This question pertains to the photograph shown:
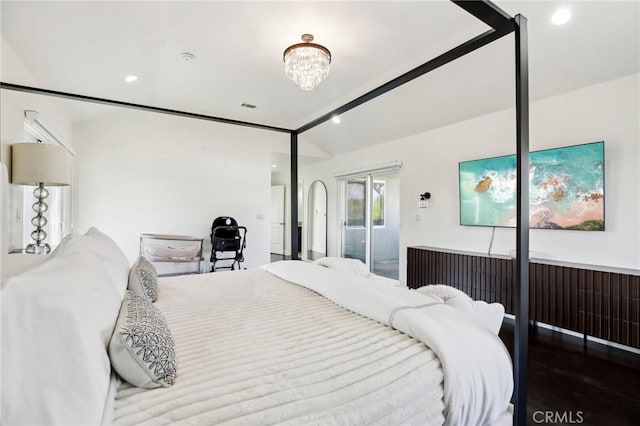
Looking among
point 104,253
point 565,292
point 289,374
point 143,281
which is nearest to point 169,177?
point 143,281

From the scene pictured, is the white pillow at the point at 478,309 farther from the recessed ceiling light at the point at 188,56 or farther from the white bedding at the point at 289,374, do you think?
the recessed ceiling light at the point at 188,56

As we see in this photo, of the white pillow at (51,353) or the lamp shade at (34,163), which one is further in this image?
the lamp shade at (34,163)

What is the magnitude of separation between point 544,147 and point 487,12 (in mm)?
2414

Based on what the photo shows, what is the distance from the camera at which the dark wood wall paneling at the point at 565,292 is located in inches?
97.7

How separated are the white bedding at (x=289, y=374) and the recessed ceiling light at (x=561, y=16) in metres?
2.61

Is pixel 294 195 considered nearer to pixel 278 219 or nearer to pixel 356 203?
pixel 356 203

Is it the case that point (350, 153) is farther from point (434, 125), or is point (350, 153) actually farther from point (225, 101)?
point (225, 101)

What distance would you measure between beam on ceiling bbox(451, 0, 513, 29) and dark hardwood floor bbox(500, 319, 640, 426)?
2.19 metres

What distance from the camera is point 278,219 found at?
27.2ft

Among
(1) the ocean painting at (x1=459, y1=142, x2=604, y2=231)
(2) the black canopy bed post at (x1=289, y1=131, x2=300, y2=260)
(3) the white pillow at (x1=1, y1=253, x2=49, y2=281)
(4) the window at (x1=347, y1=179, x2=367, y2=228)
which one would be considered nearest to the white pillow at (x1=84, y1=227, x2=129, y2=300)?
(3) the white pillow at (x1=1, y1=253, x2=49, y2=281)

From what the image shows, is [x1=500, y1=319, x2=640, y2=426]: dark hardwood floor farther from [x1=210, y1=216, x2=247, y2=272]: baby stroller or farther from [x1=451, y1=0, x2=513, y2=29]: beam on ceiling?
[x1=210, y1=216, x2=247, y2=272]: baby stroller

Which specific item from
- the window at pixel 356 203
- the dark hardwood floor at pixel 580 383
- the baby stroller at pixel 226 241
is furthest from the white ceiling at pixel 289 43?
the dark hardwood floor at pixel 580 383

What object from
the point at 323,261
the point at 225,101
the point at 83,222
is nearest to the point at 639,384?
the point at 323,261

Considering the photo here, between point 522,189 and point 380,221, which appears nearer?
point 522,189
